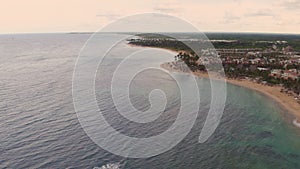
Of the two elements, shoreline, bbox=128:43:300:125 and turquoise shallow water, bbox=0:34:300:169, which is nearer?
turquoise shallow water, bbox=0:34:300:169

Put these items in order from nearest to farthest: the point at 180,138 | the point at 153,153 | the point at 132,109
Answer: the point at 153,153, the point at 180,138, the point at 132,109

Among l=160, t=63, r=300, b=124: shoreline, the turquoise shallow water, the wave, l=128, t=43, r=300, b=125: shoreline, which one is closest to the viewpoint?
the wave

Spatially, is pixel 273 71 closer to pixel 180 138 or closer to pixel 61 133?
pixel 180 138

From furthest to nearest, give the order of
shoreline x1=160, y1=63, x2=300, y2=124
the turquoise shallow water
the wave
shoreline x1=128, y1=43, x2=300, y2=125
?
1. shoreline x1=160, y1=63, x2=300, y2=124
2. shoreline x1=128, y1=43, x2=300, y2=125
3. the turquoise shallow water
4. the wave

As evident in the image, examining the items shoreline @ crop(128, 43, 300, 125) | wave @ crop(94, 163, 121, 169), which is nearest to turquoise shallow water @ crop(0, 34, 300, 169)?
wave @ crop(94, 163, 121, 169)

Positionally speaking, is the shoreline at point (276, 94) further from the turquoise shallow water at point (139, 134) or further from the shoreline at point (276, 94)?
the turquoise shallow water at point (139, 134)

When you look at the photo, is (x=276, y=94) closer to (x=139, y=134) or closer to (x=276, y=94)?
(x=276, y=94)

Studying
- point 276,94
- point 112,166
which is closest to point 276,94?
point 276,94

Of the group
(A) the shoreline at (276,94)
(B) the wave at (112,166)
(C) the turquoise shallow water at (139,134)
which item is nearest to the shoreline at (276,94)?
(A) the shoreline at (276,94)

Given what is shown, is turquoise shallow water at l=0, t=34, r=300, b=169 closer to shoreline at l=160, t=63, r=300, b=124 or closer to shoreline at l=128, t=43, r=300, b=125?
shoreline at l=128, t=43, r=300, b=125

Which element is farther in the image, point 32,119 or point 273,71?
point 273,71

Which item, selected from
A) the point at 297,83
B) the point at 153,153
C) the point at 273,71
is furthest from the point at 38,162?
the point at 273,71
